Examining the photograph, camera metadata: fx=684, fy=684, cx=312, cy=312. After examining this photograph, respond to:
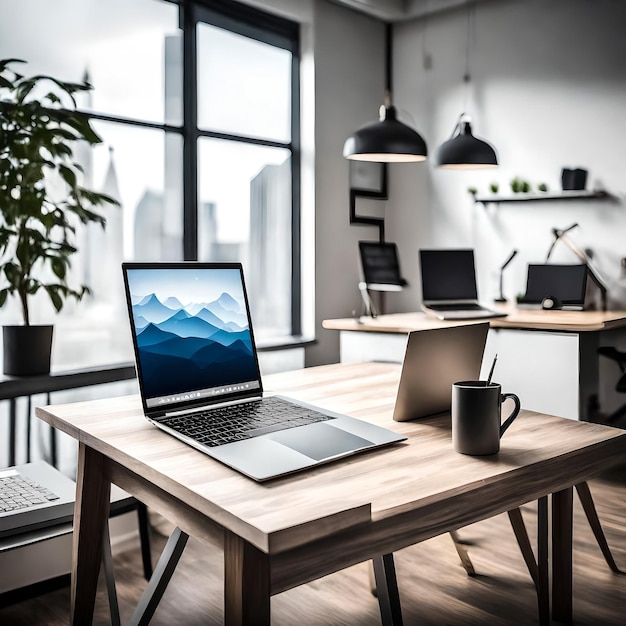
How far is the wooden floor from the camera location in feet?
6.71

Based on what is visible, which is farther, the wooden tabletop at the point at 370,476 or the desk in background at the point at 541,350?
the desk in background at the point at 541,350

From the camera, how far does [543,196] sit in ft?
13.1

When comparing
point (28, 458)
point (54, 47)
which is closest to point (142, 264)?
point (28, 458)

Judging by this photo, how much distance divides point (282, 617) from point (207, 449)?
1.12m

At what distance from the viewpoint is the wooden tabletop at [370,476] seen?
92cm

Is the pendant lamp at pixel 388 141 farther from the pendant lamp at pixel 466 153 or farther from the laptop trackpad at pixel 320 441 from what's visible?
the laptop trackpad at pixel 320 441

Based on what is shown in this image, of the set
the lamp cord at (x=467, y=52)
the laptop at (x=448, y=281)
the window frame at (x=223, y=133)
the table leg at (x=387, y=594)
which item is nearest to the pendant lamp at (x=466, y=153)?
the laptop at (x=448, y=281)

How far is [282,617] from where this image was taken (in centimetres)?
205

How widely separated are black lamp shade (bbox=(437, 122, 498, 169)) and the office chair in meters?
1.12

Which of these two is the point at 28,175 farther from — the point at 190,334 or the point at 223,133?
the point at 223,133

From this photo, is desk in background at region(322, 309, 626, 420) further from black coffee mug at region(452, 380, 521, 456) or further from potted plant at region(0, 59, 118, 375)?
black coffee mug at region(452, 380, 521, 456)

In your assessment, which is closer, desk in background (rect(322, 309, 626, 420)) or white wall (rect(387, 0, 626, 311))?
desk in background (rect(322, 309, 626, 420))

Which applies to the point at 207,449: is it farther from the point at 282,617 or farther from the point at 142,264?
the point at 282,617

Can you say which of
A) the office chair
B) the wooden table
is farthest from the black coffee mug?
the office chair
